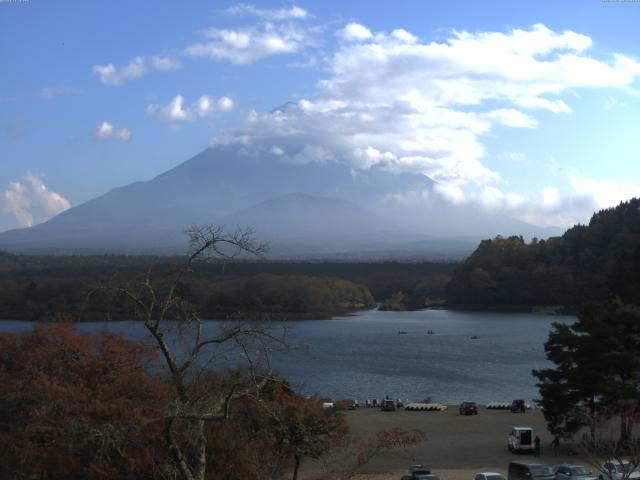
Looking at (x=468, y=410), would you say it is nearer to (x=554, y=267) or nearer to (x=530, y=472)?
(x=530, y=472)

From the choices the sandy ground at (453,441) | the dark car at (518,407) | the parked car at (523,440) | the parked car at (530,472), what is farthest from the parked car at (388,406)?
the parked car at (530,472)

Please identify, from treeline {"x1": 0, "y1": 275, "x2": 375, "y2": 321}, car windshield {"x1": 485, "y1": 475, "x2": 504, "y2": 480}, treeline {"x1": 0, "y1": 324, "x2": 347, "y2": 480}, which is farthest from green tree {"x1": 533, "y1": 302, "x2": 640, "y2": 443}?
treeline {"x1": 0, "y1": 275, "x2": 375, "y2": 321}

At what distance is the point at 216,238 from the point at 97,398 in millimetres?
3412

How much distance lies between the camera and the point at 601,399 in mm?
10336

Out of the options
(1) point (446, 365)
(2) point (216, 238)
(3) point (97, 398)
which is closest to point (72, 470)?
(3) point (97, 398)

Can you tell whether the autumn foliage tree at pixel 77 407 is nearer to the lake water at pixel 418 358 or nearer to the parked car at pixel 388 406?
the lake water at pixel 418 358

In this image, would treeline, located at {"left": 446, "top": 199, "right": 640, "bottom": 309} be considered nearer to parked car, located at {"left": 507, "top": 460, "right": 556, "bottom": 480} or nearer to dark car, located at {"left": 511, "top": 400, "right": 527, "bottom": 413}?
dark car, located at {"left": 511, "top": 400, "right": 527, "bottom": 413}

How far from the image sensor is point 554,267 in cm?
4588

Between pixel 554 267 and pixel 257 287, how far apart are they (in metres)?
18.3

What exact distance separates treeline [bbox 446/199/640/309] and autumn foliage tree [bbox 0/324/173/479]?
37597mm

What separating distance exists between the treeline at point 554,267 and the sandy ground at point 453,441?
29043 millimetres

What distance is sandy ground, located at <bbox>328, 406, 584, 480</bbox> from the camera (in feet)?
32.7

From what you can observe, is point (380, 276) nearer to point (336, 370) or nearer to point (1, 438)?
point (336, 370)

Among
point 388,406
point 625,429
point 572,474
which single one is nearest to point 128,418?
point 572,474
